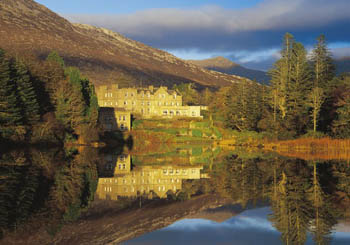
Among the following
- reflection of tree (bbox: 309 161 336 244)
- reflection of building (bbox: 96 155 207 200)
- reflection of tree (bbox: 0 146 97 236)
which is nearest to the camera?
reflection of tree (bbox: 309 161 336 244)

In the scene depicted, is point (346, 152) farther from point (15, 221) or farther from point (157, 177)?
point (15, 221)

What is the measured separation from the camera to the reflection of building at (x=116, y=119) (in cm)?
8950

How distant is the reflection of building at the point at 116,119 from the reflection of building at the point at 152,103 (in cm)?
1790

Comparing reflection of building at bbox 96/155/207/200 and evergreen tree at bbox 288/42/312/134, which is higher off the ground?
evergreen tree at bbox 288/42/312/134

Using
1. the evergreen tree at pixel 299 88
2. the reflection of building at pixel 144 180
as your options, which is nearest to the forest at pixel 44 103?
the reflection of building at pixel 144 180

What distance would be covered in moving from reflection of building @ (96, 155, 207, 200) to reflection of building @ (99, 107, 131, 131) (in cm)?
5301

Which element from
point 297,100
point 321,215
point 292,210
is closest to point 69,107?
point 297,100

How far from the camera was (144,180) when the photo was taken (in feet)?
91.0

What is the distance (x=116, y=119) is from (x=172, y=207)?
235 ft

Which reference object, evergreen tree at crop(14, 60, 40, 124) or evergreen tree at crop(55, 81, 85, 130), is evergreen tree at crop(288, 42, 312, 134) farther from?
evergreen tree at crop(14, 60, 40, 124)

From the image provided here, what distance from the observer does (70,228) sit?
14.0 meters

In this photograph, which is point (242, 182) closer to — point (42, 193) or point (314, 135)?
point (42, 193)

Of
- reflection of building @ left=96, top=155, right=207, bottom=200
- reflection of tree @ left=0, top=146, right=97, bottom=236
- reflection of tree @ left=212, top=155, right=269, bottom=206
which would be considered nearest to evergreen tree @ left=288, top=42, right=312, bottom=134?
reflection of tree @ left=212, top=155, right=269, bottom=206

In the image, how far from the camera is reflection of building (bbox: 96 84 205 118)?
4296 inches
